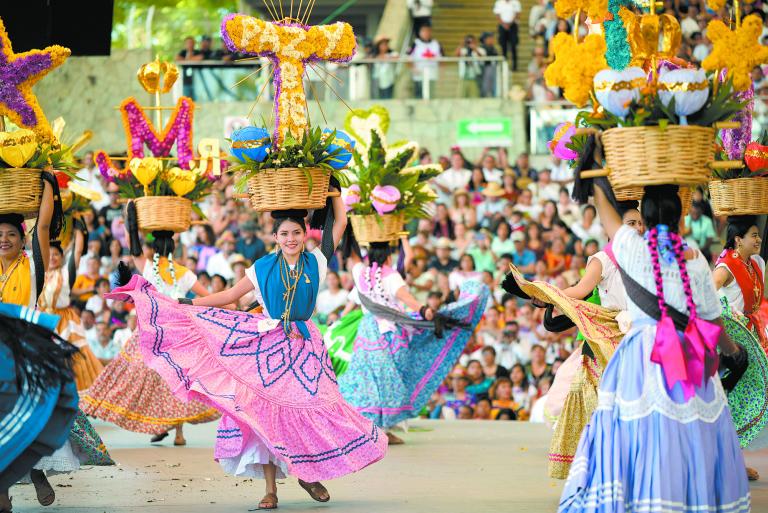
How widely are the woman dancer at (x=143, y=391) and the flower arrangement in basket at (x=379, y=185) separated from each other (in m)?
1.51

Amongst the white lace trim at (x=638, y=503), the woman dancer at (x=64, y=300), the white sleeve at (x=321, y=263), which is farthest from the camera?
the woman dancer at (x=64, y=300)

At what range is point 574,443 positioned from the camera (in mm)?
7309

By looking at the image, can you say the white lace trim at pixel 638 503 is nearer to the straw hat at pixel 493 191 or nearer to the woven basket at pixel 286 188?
the woven basket at pixel 286 188

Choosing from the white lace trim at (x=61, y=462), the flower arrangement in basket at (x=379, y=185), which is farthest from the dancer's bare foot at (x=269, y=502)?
the flower arrangement in basket at (x=379, y=185)

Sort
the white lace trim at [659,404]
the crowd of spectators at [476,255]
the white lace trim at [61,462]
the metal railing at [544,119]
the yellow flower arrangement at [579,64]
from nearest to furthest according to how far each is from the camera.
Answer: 1. the white lace trim at [659,404]
2. the yellow flower arrangement at [579,64]
3. the white lace trim at [61,462]
4. the crowd of spectators at [476,255]
5. the metal railing at [544,119]

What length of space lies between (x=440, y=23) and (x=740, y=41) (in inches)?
702

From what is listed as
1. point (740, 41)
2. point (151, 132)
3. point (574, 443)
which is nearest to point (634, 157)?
point (740, 41)

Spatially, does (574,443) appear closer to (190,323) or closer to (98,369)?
(190,323)

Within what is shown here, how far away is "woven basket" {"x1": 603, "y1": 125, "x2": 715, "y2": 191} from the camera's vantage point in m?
5.39

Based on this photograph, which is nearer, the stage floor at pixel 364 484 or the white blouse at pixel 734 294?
the stage floor at pixel 364 484

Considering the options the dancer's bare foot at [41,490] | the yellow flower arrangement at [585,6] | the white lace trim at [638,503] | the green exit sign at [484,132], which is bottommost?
the dancer's bare foot at [41,490]

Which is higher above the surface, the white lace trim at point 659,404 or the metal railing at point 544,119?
the metal railing at point 544,119

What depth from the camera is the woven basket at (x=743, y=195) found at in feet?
26.6

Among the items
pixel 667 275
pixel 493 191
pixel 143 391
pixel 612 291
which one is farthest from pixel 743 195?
pixel 493 191
